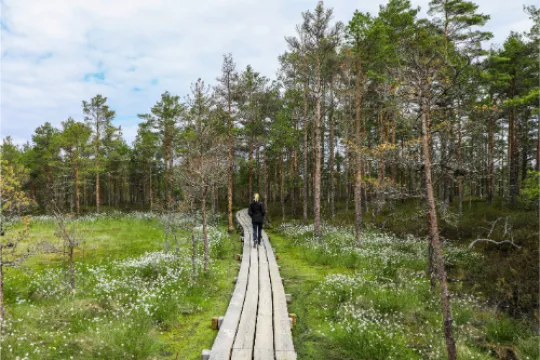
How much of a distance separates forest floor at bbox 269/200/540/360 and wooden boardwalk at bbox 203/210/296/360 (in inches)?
22.8

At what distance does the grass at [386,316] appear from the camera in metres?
6.35

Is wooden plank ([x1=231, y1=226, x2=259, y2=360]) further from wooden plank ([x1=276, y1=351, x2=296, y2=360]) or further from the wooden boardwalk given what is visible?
wooden plank ([x1=276, y1=351, x2=296, y2=360])

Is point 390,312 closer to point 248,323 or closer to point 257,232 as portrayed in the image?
point 248,323

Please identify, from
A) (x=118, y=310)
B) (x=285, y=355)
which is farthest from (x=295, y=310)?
(x=118, y=310)

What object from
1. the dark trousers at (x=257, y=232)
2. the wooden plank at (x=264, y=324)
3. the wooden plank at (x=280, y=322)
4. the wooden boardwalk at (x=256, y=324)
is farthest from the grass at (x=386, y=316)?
the dark trousers at (x=257, y=232)

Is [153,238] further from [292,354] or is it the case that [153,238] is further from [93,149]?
[93,149]

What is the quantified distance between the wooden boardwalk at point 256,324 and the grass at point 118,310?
621mm

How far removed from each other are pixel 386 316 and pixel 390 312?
0.43m

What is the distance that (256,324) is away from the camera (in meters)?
6.78

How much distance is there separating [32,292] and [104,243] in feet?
29.9

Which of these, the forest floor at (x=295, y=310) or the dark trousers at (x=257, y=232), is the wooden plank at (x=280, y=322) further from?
the dark trousers at (x=257, y=232)

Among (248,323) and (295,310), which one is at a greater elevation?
(248,323)

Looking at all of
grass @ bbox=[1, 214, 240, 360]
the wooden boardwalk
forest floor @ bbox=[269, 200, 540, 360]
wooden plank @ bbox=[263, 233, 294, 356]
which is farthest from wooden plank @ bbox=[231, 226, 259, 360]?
forest floor @ bbox=[269, 200, 540, 360]

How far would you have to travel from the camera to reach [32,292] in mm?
9422
